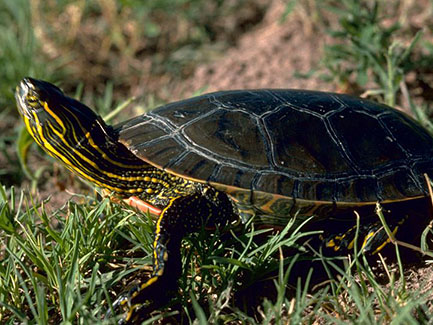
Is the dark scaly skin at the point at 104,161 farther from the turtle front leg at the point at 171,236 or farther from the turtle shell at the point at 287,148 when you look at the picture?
the turtle shell at the point at 287,148

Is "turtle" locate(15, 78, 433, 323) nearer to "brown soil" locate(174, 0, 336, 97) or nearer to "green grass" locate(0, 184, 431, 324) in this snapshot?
"green grass" locate(0, 184, 431, 324)

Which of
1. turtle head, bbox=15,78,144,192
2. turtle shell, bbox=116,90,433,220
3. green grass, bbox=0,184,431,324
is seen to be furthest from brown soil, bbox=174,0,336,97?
green grass, bbox=0,184,431,324

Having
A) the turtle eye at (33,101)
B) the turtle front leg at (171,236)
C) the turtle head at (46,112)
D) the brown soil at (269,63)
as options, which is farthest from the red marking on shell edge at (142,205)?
the brown soil at (269,63)

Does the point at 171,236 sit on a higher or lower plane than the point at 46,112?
lower

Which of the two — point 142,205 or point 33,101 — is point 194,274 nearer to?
point 142,205

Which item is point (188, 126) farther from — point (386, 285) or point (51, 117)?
point (386, 285)

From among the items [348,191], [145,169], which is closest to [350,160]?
[348,191]

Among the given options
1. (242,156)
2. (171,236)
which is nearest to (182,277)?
(171,236)
